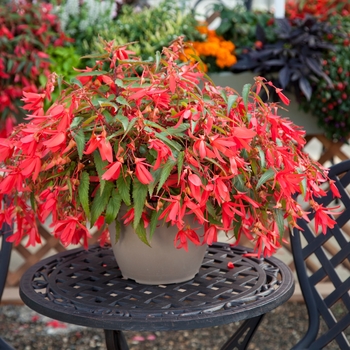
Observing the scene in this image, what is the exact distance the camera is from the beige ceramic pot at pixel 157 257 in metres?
1.19

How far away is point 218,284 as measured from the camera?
1259mm

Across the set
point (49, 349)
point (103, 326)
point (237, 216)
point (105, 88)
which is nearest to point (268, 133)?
point (237, 216)

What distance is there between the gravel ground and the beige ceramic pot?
1190 millimetres

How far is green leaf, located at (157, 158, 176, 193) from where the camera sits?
1.01 metres

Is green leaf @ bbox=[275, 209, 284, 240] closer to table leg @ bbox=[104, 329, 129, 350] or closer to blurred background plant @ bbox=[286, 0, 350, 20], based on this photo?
table leg @ bbox=[104, 329, 129, 350]

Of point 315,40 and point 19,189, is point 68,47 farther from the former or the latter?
point 19,189

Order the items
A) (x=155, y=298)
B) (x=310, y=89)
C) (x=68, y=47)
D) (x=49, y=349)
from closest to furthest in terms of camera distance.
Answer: (x=155, y=298), (x=49, y=349), (x=310, y=89), (x=68, y=47)

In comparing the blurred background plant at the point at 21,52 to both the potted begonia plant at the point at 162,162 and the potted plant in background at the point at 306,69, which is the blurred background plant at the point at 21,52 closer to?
the potted plant in background at the point at 306,69

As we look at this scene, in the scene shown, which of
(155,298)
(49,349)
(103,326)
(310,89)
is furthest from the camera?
(310,89)

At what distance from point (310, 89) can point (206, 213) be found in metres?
1.74

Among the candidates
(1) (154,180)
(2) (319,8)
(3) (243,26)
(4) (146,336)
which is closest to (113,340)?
(1) (154,180)

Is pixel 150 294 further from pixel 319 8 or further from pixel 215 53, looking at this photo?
pixel 319 8

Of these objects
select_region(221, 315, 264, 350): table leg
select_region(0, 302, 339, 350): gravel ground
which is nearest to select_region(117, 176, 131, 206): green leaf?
select_region(221, 315, 264, 350): table leg

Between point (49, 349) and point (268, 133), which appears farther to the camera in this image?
point (49, 349)
